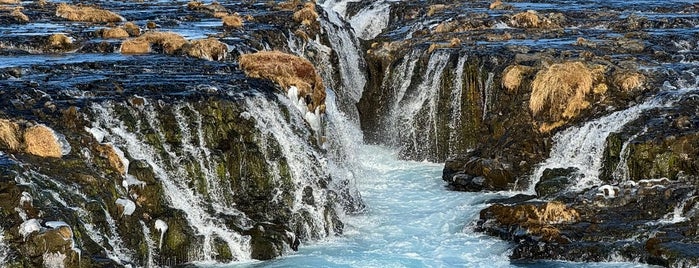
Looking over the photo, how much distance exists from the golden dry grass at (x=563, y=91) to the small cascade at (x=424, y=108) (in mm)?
4854

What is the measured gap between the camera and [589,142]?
25312 millimetres

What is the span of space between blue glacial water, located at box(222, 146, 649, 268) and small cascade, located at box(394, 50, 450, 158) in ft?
7.82

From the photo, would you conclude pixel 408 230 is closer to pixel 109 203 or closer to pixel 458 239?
pixel 458 239

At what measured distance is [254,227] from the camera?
21.1 metres

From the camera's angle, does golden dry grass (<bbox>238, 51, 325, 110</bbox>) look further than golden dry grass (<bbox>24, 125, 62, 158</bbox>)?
Yes

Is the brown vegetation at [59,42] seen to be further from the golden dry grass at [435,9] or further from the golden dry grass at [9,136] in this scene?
the golden dry grass at [435,9]

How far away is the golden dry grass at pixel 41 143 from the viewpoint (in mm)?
19234

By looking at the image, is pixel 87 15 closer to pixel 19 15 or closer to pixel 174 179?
pixel 19 15

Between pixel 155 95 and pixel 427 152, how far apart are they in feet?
37.9

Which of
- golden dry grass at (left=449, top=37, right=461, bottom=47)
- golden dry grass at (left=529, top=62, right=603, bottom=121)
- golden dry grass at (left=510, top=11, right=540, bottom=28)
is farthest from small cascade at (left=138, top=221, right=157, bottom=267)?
golden dry grass at (left=510, top=11, right=540, bottom=28)

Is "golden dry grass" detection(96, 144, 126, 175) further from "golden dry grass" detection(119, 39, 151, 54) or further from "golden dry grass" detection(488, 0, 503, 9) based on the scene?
"golden dry grass" detection(488, 0, 503, 9)

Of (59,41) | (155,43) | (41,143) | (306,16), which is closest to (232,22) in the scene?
(306,16)

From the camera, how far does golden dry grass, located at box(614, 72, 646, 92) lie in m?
27.0

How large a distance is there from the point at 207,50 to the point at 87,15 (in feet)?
36.8
